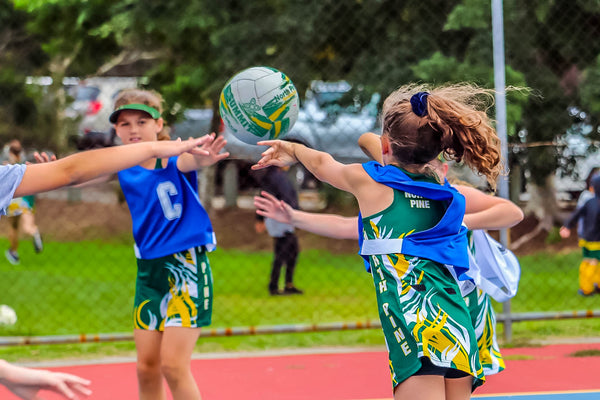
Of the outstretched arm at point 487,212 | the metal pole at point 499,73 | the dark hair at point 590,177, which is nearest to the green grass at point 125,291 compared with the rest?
the metal pole at point 499,73

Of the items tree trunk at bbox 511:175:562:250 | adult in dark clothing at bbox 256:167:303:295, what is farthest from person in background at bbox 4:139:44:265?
tree trunk at bbox 511:175:562:250

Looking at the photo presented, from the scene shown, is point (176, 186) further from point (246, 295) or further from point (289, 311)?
point (246, 295)

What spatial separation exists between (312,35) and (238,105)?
4638 millimetres

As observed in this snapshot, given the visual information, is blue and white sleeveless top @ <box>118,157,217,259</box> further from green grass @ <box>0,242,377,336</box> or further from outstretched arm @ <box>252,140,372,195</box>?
green grass @ <box>0,242,377,336</box>

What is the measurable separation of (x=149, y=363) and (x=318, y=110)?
485 cm

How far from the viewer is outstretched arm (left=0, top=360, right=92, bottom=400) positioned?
201cm

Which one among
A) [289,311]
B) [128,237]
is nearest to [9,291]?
[128,237]

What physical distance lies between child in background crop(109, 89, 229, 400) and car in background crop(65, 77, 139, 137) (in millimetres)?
5695

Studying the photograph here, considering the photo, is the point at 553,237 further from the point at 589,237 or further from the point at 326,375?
the point at 326,375

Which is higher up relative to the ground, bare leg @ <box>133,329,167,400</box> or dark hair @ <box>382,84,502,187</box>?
dark hair @ <box>382,84,502,187</box>

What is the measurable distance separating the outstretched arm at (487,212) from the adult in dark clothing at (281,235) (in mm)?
4644

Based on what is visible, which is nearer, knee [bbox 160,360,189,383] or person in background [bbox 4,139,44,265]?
knee [bbox 160,360,189,383]

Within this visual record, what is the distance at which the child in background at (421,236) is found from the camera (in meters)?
2.84

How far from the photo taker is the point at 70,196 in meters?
10.9
